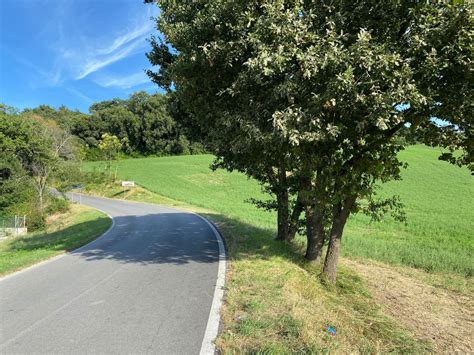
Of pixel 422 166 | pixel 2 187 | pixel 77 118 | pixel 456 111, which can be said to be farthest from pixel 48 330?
pixel 77 118

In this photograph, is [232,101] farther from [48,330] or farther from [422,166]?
[422,166]

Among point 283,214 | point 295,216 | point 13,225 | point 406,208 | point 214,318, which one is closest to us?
point 214,318

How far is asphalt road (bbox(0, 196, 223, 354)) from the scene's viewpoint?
4398mm

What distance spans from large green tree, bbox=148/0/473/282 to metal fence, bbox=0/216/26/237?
80.8 ft

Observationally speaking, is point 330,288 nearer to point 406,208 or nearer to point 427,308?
point 427,308

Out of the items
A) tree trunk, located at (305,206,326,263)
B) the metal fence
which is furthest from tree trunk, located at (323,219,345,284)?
the metal fence

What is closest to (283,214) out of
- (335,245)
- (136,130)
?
(335,245)

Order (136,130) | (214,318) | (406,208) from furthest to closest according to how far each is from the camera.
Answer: (136,130) < (406,208) < (214,318)

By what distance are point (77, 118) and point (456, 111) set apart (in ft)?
292

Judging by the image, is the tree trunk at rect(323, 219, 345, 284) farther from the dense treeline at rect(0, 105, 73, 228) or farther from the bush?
the bush

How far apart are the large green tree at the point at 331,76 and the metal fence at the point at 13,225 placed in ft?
80.8

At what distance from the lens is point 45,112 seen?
296 ft

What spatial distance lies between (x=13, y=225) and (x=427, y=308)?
95.6 feet

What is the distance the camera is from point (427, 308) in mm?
7930
